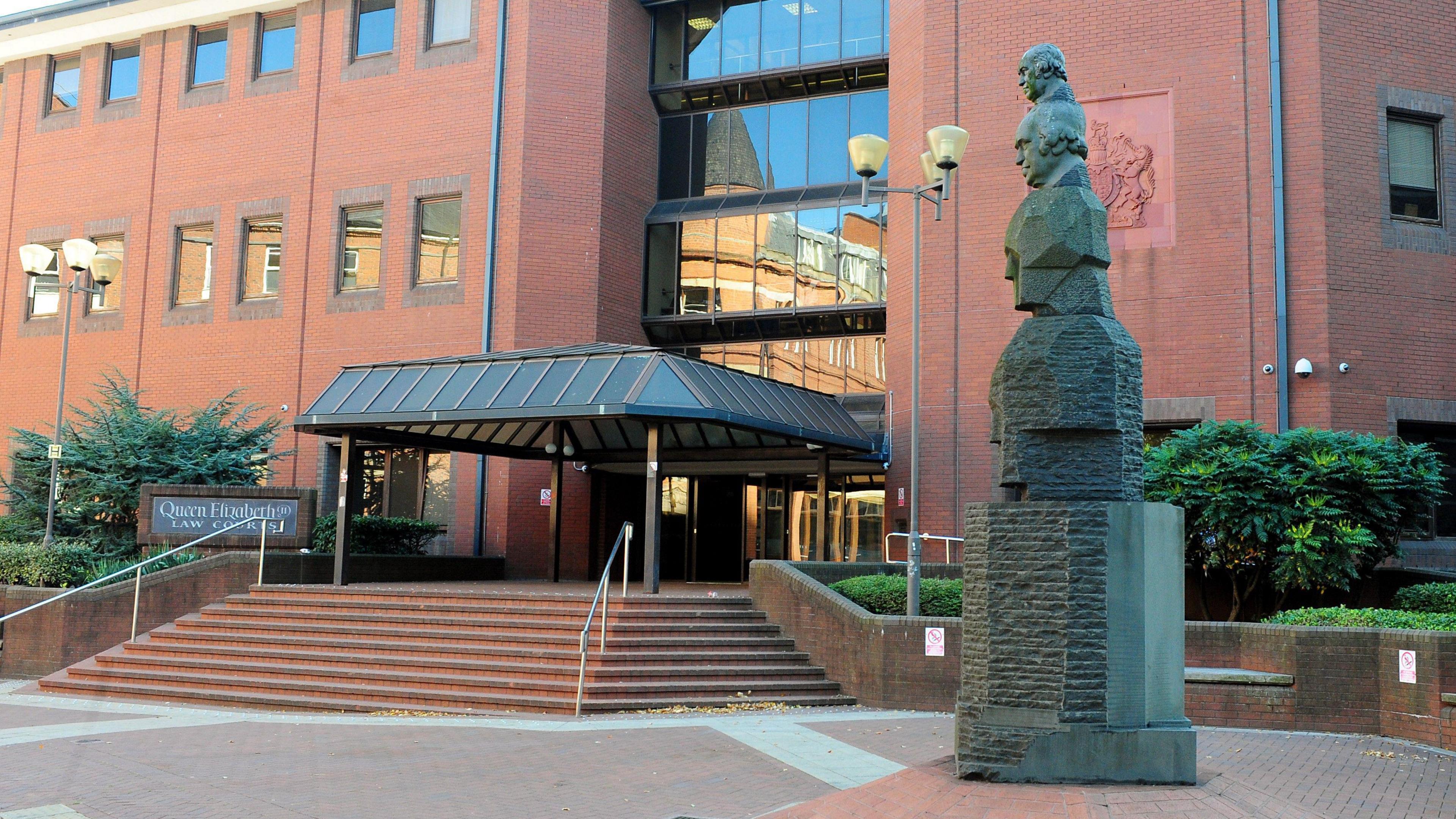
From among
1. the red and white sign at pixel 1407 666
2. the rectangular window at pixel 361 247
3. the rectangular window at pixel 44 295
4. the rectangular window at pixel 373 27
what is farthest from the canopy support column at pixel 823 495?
the rectangular window at pixel 44 295

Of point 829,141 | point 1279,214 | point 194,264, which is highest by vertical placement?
point 829,141

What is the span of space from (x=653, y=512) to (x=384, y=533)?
27.6ft

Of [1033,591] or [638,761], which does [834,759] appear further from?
[1033,591]

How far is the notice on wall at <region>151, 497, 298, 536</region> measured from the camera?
18984 millimetres

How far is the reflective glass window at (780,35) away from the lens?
2606cm

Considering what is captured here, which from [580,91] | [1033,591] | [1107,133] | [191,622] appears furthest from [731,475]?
[1033,591]

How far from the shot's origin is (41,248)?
67.5 ft

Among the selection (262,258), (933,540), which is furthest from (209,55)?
(933,540)

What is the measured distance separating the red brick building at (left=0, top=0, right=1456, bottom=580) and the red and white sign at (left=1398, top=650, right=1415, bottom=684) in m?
8.22

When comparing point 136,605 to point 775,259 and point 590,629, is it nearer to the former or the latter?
point 590,629

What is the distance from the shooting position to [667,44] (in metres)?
27.5

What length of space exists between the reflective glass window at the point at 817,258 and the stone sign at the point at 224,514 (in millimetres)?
10777

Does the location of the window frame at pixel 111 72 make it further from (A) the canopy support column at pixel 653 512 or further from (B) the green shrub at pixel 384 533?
(A) the canopy support column at pixel 653 512

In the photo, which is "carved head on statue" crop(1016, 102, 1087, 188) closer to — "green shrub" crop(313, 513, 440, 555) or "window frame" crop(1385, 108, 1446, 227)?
"window frame" crop(1385, 108, 1446, 227)
